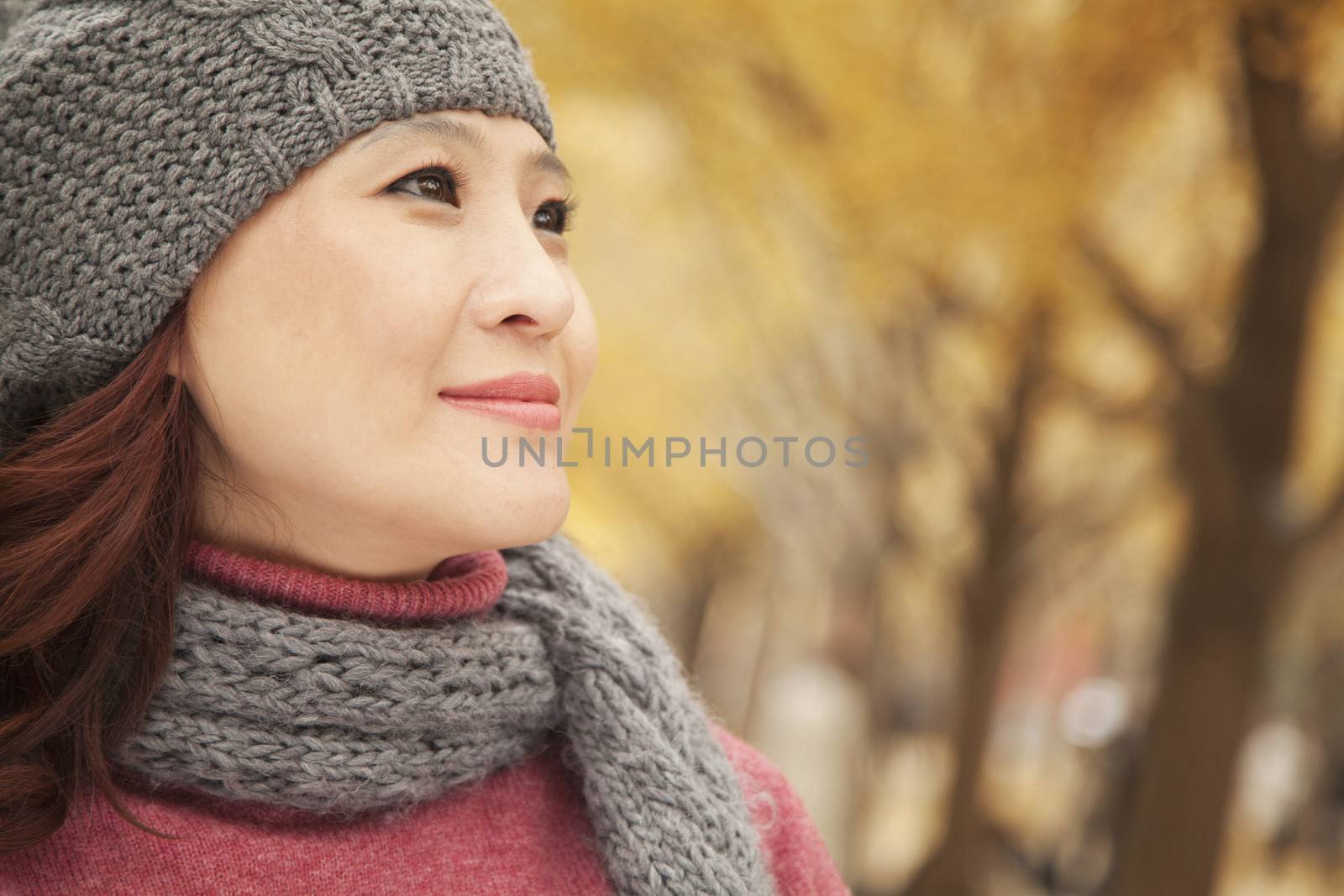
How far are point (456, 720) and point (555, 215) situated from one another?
2.93 ft

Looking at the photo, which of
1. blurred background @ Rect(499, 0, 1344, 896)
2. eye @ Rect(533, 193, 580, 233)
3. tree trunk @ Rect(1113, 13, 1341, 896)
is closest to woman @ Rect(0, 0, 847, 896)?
eye @ Rect(533, 193, 580, 233)

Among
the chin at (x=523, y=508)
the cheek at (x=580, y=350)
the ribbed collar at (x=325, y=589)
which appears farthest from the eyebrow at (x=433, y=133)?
the ribbed collar at (x=325, y=589)

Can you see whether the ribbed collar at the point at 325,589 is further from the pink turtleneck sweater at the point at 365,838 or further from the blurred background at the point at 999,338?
the blurred background at the point at 999,338

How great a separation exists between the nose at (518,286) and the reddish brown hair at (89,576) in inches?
18.5

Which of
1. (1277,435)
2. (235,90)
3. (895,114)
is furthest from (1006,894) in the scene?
(235,90)

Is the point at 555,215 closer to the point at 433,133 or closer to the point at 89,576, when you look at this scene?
the point at 433,133

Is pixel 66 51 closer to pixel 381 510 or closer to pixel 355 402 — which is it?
pixel 355 402

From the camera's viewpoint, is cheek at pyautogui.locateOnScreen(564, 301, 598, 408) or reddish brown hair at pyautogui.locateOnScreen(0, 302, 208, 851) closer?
reddish brown hair at pyautogui.locateOnScreen(0, 302, 208, 851)

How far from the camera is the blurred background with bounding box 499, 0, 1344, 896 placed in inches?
188

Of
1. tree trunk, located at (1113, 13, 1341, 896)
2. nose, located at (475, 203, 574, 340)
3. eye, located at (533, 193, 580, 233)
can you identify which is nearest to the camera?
nose, located at (475, 203, 574, 340)

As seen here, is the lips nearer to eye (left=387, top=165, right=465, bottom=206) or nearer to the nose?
the nose

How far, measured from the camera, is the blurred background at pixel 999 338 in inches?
188

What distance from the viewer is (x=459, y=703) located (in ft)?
5.79

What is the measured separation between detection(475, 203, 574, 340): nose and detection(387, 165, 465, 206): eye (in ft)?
0.28
